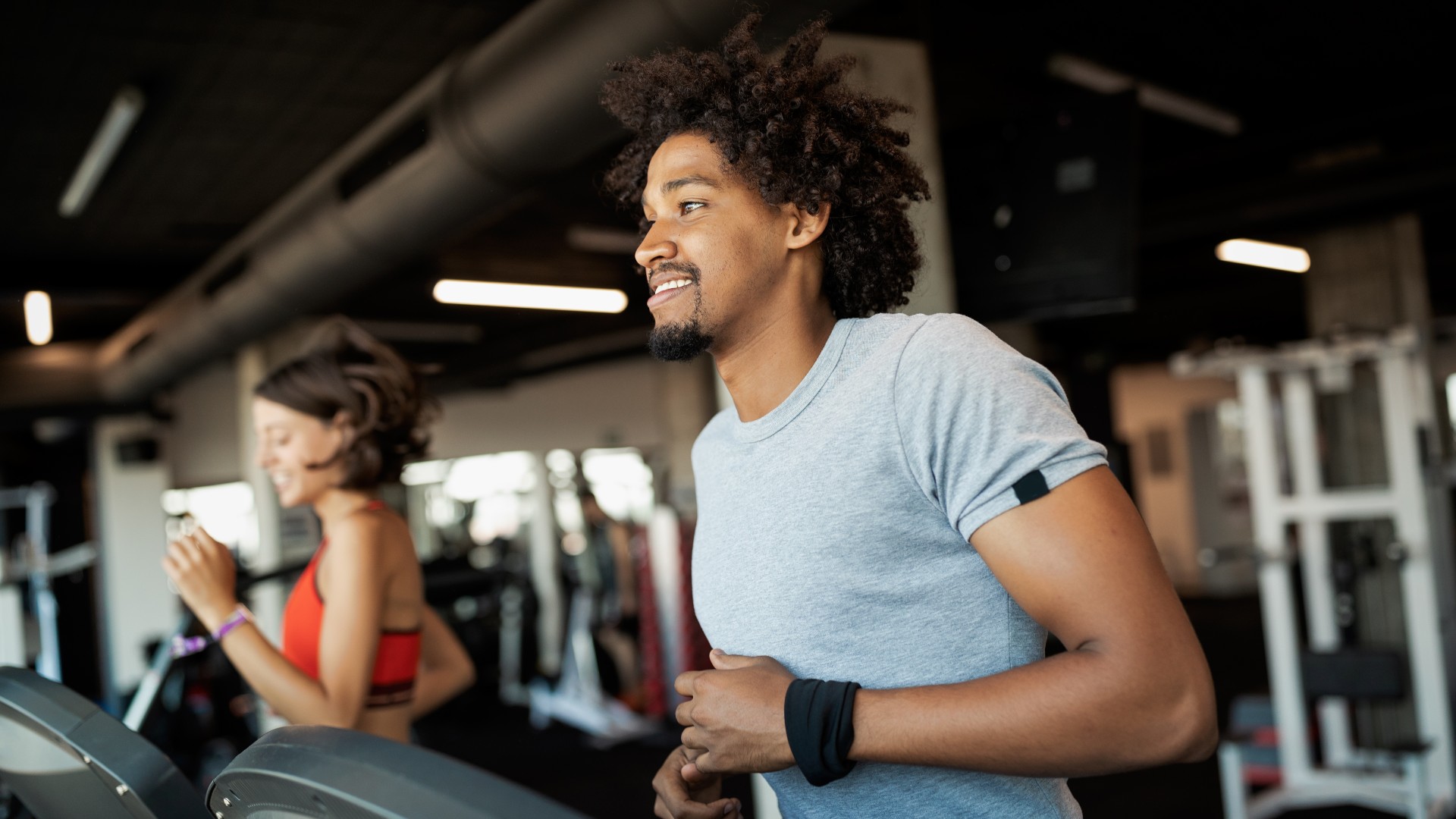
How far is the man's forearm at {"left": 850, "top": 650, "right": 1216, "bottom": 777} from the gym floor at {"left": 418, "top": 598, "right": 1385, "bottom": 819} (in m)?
4.03

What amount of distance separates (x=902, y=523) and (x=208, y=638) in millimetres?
1261

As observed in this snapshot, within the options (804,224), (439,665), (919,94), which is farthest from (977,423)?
(919,94)

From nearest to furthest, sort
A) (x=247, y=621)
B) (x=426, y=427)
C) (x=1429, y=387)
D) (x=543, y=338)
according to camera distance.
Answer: (x=247, y=621) → (x=426, y=427) → (x=1429, y=387) → (x=543, y=338)

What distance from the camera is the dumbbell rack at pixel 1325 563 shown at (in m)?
4.11

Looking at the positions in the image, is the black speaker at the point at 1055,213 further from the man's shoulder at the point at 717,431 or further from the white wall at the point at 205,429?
the white wall at the point at 205,429

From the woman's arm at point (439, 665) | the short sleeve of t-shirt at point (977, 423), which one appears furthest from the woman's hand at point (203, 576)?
the short sleeve of t-shirt at point (977, 423)

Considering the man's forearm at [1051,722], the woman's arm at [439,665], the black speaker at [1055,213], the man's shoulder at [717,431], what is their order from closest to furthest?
1. the man's forearm at [1051,722]
2. the man's shoulder at [717,431]
3. the woman's arm at [439,665]
4. the black speaker at [1055,213]

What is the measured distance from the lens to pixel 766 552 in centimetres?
99

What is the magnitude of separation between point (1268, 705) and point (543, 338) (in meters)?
7.50

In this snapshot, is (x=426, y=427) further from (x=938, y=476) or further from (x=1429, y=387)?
(x=1429, y=387)

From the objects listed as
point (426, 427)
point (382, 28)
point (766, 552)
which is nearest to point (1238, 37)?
point (382, 28)

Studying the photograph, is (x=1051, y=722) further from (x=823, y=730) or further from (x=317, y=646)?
(x=317, y=646)

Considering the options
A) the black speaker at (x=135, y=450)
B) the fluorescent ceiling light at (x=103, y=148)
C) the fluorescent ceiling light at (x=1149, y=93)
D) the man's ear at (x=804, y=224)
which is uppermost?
the fluorescent ceiling light at (x=103, y=148)

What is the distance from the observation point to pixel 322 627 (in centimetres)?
167
